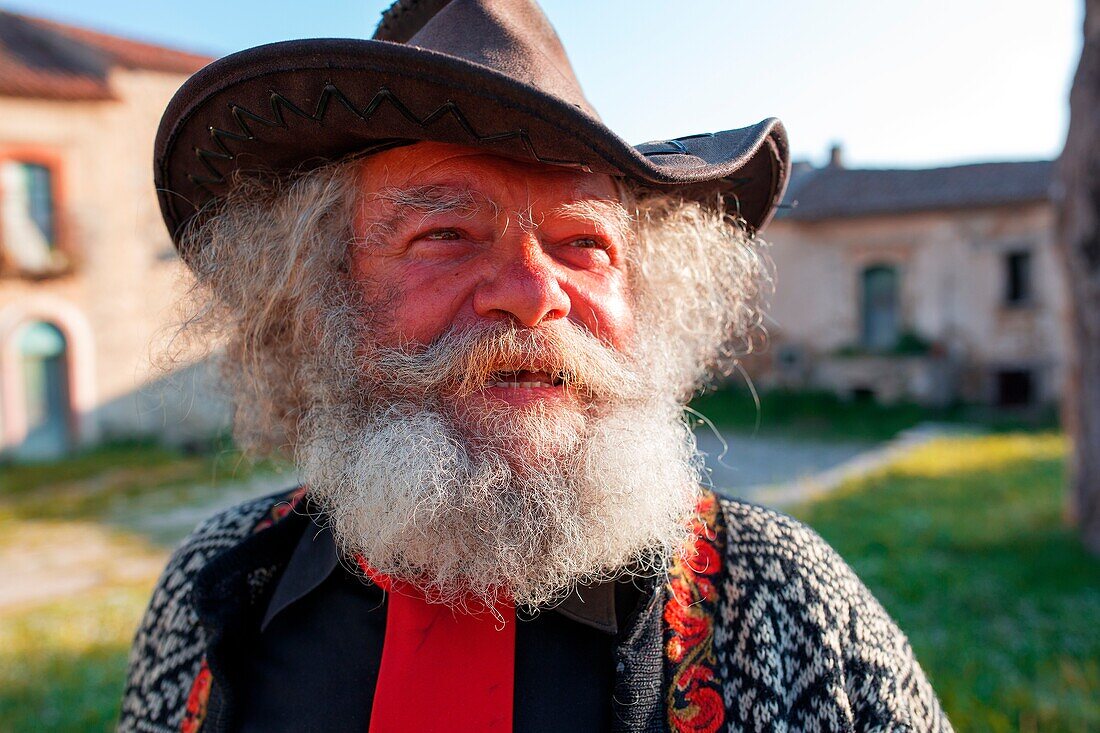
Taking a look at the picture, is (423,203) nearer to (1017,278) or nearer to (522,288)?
(522,288)

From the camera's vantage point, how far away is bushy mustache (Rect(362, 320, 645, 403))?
53.9 inches

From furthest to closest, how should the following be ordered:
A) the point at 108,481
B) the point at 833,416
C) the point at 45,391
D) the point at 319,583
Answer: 1. the point at 833,416
2. the point at 45,391
3. the point at 108,481
4. the point at 319,583

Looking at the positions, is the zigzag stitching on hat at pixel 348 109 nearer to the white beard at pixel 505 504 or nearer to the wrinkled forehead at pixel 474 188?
the wrinkled forehead at pixel 474 188

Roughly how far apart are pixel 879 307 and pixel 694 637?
61.5 ft

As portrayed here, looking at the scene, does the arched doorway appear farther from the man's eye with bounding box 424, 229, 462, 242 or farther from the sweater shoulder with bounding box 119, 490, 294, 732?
the man's eye with bounding box 424, 229, 462, 242

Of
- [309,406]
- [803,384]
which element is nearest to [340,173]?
[309,406]

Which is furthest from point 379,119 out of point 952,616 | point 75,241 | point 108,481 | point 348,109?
point 75,241

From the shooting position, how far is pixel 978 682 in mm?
3211

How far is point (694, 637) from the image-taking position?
1359 mm

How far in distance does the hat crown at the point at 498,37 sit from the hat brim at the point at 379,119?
2.5 inches

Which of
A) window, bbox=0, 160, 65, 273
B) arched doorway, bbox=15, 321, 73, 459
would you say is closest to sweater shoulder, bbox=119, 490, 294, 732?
arched doorway, bbox=15, 321, 73, 459

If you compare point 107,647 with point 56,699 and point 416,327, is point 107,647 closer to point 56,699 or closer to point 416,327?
point 56,699

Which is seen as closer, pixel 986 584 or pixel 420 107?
pixel 420 107

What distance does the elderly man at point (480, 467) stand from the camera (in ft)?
4.29
